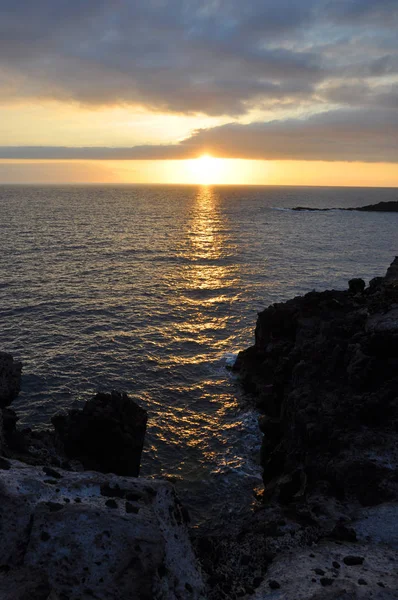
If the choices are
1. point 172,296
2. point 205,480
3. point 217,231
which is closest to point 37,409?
point 205,480

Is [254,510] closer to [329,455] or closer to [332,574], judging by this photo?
[329,455]

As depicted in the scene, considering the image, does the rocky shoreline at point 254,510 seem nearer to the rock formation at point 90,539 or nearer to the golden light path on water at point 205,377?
the rock formation at point 90,539

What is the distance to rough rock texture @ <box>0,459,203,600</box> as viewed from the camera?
12289 mm

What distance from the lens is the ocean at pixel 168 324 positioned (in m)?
29.7

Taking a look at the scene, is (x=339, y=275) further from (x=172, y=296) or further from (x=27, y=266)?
(x=27, y=266)

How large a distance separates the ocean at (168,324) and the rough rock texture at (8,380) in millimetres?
7186

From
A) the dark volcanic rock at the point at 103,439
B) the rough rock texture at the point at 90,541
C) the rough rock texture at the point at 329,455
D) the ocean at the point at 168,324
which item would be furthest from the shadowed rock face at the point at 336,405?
the dark volcanic rock at the point at 103,439

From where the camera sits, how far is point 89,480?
16031 millimetres

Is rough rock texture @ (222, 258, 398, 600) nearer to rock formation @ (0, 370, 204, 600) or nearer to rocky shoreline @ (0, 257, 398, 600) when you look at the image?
rocky shoreline @ (0, 257, 398, 600)

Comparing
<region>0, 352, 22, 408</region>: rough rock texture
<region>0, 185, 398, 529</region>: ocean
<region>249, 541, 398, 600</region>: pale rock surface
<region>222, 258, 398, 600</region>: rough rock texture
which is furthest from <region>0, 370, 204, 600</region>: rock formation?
<region>0, 185, 398, 529</region>: ocean

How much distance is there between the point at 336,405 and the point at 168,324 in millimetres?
30573

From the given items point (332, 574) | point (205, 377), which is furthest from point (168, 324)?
point (332, 574)

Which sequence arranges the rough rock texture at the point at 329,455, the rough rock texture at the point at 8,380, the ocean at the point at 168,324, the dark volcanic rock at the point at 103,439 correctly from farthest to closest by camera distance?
the ocean at the point at 168,324
the dark volcanic rock at the point at 103,439
the rough rock texture at the point at 8,380
the rough rock texture at the point at 329,455

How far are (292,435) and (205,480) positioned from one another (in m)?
6.43
